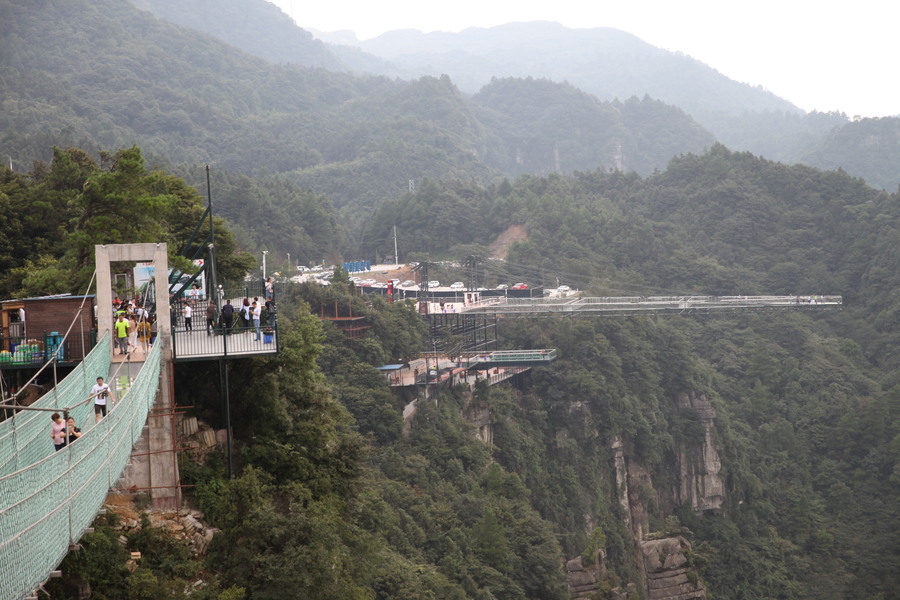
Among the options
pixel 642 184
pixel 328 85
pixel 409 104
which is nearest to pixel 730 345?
pixel 642 184

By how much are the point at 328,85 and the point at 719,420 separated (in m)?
144

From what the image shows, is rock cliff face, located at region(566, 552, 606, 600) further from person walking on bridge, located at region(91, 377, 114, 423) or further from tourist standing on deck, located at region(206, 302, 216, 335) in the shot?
person walking on bridge, located at region(91, 377, 114, 423)

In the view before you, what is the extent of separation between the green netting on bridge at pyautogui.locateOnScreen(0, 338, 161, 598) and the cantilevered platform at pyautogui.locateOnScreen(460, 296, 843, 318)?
146 ft

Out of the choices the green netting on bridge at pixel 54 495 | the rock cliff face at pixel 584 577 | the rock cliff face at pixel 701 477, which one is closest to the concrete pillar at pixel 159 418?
the green netting on bridge at pixel 54 495

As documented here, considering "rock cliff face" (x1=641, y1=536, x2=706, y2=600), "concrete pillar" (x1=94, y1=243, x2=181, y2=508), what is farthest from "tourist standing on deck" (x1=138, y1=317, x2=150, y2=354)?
"rock cliff face" (x1=641, y1=536, x2=706, y2=600)

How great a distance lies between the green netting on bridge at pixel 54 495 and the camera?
741 cm

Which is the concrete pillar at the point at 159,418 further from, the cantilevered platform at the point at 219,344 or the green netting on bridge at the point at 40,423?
the green netting on bridge at the point at 40,423

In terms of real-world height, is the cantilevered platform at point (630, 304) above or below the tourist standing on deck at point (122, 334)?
below

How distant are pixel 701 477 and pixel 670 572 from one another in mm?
10810

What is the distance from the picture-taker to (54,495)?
8.24 m

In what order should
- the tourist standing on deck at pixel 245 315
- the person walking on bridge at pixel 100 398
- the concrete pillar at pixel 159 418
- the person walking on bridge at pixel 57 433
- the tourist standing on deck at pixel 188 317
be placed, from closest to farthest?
the person walking on bridge at pixel 57 433 < the person walking on bridge at pixel 100 398 < the concrete pillar at pixel 159 418 < the tourist standing on deck at pixel 188 317 < the tourist standing on deck at pixel 245 315

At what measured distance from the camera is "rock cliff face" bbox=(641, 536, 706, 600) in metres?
45.6

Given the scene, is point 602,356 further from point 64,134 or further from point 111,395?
point 64,134

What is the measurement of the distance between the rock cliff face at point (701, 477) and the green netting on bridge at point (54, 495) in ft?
159
